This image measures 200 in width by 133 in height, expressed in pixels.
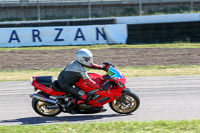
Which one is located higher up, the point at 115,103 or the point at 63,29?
the point at 63,29

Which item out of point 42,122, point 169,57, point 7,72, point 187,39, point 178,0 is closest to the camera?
point 42,122

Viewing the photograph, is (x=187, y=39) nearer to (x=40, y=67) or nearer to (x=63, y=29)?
(x=63, y=29)

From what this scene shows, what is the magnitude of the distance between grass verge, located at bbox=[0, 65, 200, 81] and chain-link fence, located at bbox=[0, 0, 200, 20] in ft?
56.0

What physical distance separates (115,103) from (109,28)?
1352 cm

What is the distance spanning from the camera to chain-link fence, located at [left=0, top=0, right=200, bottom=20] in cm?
3259

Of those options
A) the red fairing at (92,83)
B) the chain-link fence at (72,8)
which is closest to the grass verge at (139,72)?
the red fairing at (92,83)

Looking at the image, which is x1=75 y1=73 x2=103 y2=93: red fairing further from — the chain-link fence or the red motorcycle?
the chain-link fence

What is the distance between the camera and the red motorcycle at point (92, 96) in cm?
766

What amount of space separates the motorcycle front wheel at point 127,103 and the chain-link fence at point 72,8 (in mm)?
24825

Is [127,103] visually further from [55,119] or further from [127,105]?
[55,119]

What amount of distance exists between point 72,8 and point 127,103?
1068 inches

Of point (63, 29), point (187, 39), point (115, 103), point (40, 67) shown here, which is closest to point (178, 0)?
point (187, 39)

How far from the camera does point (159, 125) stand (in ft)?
20.1

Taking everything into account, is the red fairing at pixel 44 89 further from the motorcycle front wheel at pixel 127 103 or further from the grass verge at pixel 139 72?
the grass verge at pixel 139 72
